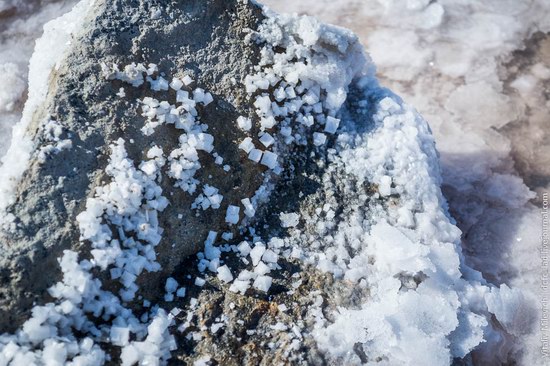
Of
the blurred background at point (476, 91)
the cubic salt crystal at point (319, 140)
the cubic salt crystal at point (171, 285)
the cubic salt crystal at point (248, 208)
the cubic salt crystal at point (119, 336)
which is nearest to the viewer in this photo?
the cubic salt crystal at point (119, 336)

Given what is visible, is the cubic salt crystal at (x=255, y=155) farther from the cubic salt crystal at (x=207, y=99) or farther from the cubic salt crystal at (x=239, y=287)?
the cubic salt crystal at (x=239, y=287)

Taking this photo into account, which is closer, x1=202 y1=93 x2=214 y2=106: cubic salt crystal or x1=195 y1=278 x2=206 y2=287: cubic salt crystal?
x1=195 y1=278 x2=206 y2=287: cubic salt crystal

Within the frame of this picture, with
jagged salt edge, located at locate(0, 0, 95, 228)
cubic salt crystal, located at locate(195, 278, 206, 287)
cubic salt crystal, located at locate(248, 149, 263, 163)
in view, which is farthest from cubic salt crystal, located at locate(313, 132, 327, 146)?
jagged salt edge, located at locate(0, 0, 95, 228)

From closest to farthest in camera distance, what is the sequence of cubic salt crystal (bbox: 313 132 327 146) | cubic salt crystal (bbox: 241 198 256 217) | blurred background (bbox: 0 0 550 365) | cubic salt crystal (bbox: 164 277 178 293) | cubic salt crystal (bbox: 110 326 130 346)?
cubic salt crystal (bbox: 110 326 130 346)
cubic salt crystal (bbox: 164 277 178 293)
cubic salt crystal (bbox: 241 198 256 217)
cubic salt crystal (bbox: 313 132 327 146)
blurred background (bbox: 0 0 550 365)

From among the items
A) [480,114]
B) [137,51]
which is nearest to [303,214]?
[137,51]

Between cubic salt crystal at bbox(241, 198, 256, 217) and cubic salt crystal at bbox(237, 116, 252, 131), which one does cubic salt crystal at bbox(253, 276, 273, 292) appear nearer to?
cubic salt crystal at bbox(241, 198, 256, 217)

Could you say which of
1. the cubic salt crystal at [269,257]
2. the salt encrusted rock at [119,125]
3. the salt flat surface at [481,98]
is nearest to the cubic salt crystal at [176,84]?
the salt encrusted rock at [119,125]

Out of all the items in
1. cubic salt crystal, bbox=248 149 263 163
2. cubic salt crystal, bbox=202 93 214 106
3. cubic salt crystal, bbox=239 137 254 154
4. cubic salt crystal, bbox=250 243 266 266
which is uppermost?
cubic salt crystal, bbox=202 93 214 106
